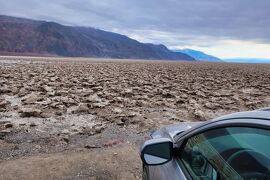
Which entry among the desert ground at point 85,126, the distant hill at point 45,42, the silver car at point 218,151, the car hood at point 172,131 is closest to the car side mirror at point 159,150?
the silver car at point 218,151

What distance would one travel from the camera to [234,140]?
1.99 metres

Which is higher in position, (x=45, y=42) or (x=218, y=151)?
(x=218, y=151)

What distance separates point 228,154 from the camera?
2018 millimetres

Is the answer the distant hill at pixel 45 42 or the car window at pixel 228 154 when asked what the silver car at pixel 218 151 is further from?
the distant hill at pixel 45 42

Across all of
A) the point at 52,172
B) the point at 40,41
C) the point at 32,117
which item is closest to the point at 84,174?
the point at 52,172

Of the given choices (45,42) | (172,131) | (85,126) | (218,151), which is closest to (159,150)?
(218,151)

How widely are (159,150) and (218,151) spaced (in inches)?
16.7

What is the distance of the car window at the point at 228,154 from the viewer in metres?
1.73

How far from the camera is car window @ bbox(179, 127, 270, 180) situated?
1.73m

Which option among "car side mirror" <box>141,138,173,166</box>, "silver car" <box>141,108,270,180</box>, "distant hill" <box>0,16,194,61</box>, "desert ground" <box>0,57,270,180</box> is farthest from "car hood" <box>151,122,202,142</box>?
"distant hill" <box>0,16,194,61</box>

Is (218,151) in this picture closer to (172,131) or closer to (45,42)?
(172,131)

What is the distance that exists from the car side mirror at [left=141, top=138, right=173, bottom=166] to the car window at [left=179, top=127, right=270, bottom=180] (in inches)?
3.9

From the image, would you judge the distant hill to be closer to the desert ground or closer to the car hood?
the desert ground

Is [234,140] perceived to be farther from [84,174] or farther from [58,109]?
[58,109]
